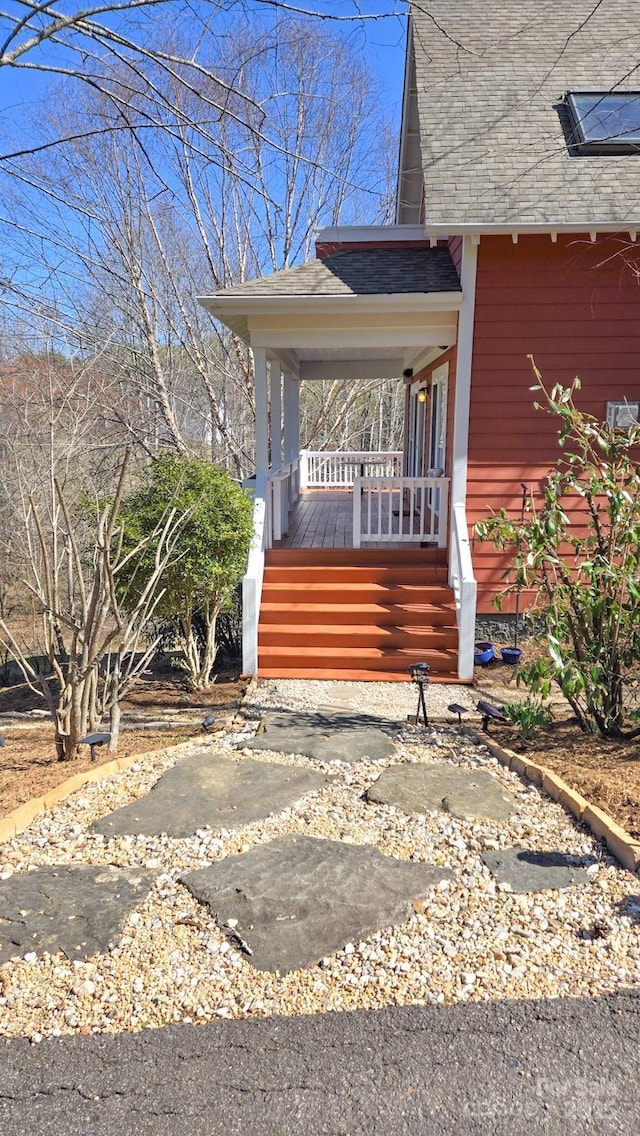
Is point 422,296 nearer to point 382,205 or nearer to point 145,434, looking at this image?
point 145,434

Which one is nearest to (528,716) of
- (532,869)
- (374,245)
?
(532,869)

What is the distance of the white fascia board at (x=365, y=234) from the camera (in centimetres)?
909

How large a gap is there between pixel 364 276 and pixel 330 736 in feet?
17.7

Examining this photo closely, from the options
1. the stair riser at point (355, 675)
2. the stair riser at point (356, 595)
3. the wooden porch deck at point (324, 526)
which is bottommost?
the stair riser at point (355, 675)

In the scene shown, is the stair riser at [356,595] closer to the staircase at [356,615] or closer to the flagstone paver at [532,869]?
the staircase at [356,615]

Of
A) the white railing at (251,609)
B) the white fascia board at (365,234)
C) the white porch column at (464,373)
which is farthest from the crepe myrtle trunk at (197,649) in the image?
the white fascia board at (365,234)

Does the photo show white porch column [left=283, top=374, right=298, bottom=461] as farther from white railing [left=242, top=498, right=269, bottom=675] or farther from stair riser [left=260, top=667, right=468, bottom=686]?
stair riser [left=260, top=667, right=468, bottom=686]

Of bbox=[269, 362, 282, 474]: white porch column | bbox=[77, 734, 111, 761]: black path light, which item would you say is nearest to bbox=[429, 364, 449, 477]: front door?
bbox=[269, 362, 282, 474]: white porch column

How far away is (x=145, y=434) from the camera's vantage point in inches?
577

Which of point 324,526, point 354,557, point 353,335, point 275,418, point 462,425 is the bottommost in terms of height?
point 354,557

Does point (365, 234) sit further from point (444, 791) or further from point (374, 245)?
point (444, 791)

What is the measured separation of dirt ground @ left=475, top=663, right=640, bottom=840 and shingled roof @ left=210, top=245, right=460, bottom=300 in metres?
4.78

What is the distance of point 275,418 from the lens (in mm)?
10172

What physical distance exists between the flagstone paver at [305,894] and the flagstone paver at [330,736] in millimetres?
1338
